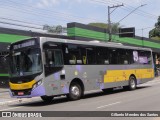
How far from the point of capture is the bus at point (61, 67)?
17.3m

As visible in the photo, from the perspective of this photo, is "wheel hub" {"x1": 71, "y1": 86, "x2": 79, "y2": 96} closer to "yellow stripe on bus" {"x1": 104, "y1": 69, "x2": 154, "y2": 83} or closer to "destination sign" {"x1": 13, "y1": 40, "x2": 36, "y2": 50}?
"yellow stripe on bus" {"x1": 104, "y1": 69, "x2": 154, "y2": 83}

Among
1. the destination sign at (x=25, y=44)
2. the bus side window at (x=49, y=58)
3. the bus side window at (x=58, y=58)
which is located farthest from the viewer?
the bus side window at (x=58, y=58)

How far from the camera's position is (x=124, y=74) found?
24.3 m

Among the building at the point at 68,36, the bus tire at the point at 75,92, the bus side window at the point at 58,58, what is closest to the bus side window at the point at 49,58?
the bus side window at the point at 58,58

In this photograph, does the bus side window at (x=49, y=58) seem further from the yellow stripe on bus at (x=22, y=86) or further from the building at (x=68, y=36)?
the building at (x=68, y=36)

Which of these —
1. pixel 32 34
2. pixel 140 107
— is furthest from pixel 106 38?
pixel 140 107

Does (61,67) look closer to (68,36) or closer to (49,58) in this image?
(49,58)

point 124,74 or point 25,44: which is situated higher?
point 25,44

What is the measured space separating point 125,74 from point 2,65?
533 inches

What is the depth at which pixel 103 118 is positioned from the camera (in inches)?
464

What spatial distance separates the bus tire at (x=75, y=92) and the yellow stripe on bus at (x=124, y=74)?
290 cm

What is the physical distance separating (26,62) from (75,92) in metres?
3.25

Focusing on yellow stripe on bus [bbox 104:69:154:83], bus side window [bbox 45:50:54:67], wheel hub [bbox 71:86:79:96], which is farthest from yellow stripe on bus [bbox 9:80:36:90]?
yellow stripe on bus [bbox 104:69:154:83]

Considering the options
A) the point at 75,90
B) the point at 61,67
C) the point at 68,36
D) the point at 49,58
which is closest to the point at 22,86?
the point at 49,58
